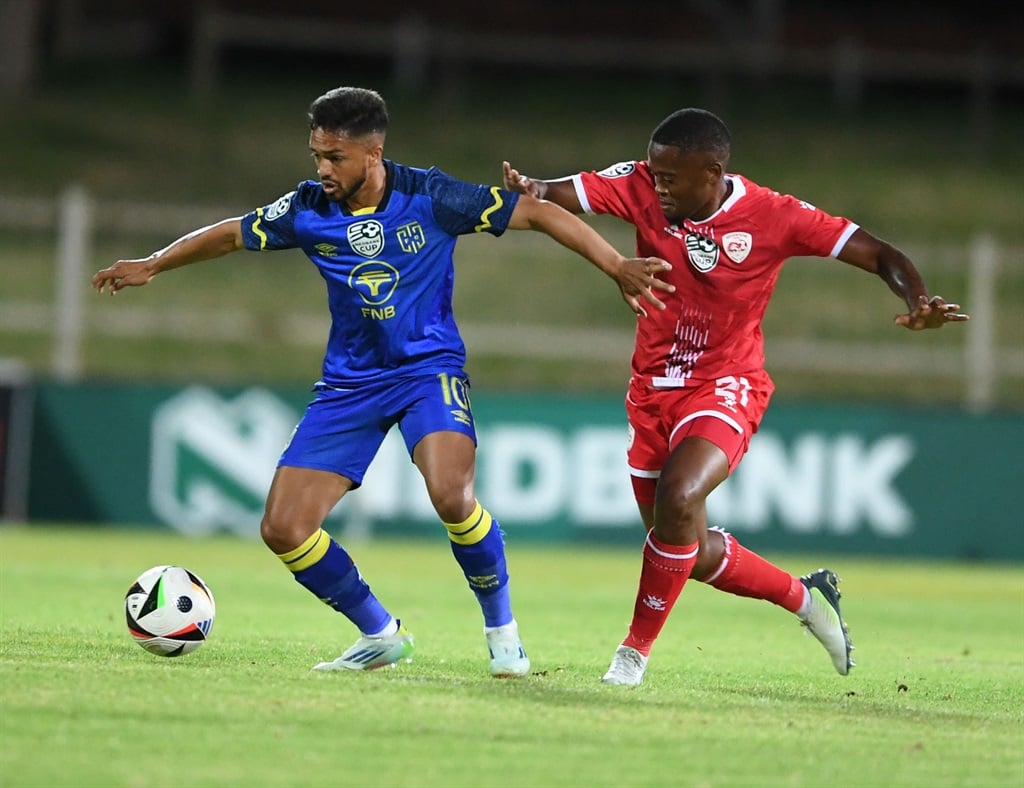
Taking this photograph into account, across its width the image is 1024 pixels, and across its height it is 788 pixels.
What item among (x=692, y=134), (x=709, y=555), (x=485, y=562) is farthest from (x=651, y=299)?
(x=709, y=555)

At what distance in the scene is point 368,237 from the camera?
24.0 ft

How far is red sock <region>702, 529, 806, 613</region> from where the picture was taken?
7.87 meters

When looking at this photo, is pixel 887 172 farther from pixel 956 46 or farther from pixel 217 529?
pixel 217 529

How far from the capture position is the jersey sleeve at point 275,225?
7.45m

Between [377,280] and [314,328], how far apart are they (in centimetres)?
1330

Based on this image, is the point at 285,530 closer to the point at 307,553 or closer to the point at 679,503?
the point at 307,553

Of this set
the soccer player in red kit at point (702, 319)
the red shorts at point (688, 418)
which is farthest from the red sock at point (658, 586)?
the red shorts at point (688, 418)

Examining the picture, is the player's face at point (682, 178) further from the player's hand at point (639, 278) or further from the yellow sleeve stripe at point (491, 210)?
the yellow sleeve stripe at point (491, 210)

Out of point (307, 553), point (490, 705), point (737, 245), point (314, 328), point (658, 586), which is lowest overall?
point (490, 705)

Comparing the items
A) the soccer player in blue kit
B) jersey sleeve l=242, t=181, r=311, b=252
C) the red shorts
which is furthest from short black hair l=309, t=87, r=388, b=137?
the red shorts

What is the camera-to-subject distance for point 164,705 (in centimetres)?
595

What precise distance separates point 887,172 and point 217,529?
15544mm

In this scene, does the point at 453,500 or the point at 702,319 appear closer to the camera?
the point at 453,500

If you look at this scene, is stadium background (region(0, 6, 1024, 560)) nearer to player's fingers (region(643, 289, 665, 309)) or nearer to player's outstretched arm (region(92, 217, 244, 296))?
player's outstretched arm (region(92, 217, 244, 296))
